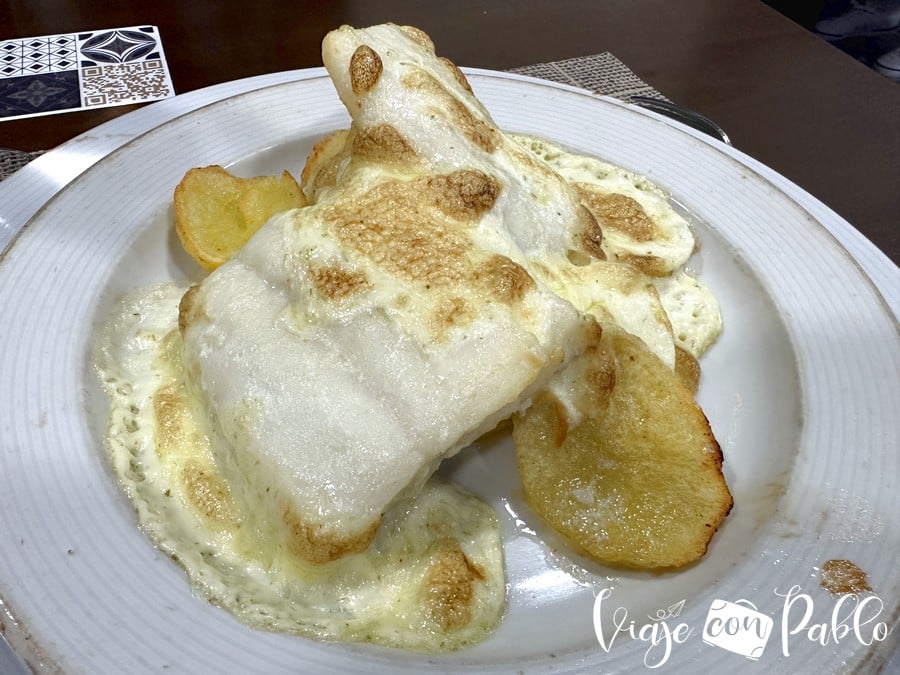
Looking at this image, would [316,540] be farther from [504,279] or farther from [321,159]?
[321,159]

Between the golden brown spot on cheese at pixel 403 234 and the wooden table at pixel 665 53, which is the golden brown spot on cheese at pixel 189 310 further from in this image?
the wooden table at pixel 665 53

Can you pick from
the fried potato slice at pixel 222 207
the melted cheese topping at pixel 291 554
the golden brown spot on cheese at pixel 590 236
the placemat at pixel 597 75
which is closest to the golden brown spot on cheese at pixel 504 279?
the golden brown spot on cheese at pixel 590 236

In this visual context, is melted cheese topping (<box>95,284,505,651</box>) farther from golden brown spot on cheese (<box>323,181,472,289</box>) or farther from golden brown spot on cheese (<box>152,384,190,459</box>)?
golden brown spot on cheese (<box>323,181,472,289</box>)

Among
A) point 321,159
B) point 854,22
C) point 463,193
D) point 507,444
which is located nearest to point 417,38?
point 321,159

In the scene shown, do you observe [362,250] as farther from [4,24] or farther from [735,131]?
[4,24]

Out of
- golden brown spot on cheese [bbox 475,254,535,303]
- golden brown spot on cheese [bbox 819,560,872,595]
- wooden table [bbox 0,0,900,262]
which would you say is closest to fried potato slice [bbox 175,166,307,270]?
golden brown spot on cheese [bbox 475,254,535,303]

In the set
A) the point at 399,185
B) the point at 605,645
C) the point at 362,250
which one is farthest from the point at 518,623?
the point at 399,185
